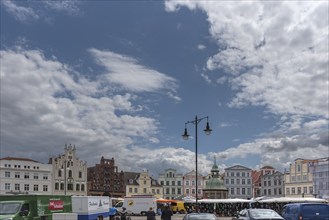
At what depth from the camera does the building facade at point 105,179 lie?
10953cm

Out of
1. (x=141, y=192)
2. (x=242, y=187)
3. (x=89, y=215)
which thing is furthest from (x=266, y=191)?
(x=89, y=215)

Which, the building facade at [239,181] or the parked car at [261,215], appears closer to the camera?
the parked car at [261,215]

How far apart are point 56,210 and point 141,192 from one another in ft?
314

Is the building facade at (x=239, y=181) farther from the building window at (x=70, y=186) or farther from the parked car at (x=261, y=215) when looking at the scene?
the parked car at (x=261, y=215)

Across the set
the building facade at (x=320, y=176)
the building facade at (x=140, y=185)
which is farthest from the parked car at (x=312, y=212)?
the building facade at (x=140, y=185)

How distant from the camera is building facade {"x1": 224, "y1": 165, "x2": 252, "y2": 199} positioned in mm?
131375

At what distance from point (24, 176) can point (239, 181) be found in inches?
2400

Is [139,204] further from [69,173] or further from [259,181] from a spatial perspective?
[259,181]

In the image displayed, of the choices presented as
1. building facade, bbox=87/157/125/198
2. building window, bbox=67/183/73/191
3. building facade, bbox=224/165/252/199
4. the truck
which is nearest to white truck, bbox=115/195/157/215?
the truck

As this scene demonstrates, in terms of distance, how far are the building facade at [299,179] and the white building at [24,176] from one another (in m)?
53.3

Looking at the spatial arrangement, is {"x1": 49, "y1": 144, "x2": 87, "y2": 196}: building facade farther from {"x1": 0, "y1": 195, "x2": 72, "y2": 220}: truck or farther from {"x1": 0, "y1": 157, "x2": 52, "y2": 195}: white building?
{"x1": 0, "y1": 195, "x2": 72, "y2": 220}: truck

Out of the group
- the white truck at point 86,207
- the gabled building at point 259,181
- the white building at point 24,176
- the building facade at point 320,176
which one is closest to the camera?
the white truck at point 86,207

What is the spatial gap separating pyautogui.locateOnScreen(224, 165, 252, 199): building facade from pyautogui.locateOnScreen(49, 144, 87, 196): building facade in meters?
44.5

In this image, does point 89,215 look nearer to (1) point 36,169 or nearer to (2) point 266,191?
(1) point 36,169
